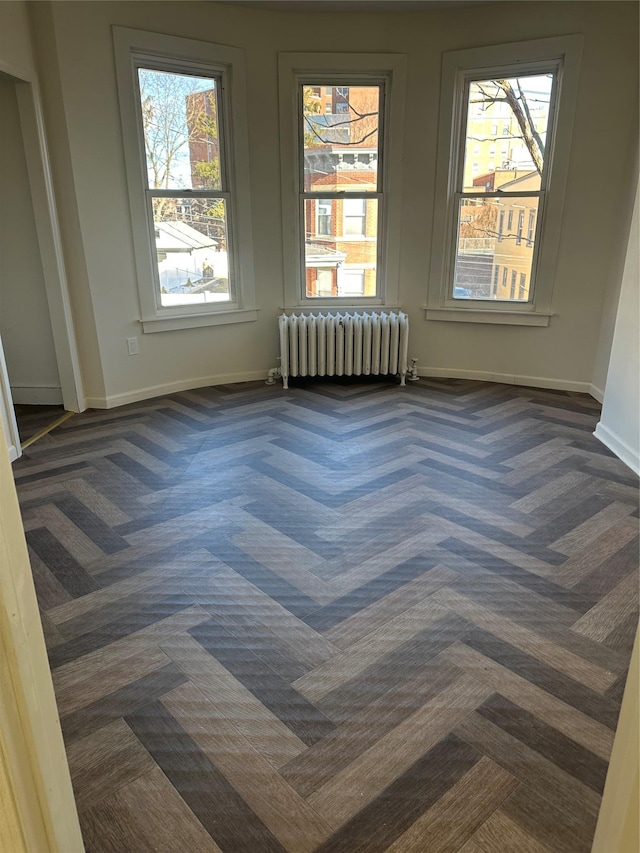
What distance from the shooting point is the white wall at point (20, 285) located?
12.5 ft

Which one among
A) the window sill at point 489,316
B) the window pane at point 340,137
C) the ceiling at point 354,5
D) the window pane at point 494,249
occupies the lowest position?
the window sill at point 489,316

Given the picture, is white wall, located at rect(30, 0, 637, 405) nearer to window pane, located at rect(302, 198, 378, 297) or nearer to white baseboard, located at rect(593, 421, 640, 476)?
window pane, located at rect(302, 198, 378, 297)

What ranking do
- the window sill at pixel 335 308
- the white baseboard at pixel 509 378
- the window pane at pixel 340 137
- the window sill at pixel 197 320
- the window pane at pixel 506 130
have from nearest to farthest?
the window pane at pixel 506 130 → the window sill at pixel 197 320 → the window pane at pixel 340 137 → the white baseboard at pixel 509 378 → the window sill at pixel 335 308

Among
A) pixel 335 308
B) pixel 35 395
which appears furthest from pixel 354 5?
pixel 35 395

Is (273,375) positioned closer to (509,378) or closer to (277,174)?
(277,174)

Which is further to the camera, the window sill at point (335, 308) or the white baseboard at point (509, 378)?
the window sill at point (335, 308)

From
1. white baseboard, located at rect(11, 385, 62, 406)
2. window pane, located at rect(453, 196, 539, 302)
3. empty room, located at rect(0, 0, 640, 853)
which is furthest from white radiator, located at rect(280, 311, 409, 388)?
white baseboard, located at rect(11, 385, 62, 406)

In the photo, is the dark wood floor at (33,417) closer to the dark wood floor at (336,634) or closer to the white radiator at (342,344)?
the dark wood floor at (336,634)

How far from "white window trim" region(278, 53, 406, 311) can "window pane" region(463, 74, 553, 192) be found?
1.87 ft

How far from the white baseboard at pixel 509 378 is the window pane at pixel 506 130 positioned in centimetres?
147

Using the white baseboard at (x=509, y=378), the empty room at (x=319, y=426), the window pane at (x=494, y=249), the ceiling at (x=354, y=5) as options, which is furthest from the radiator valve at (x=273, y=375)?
the ceiling at (x=354, y=5)

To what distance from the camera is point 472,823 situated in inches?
55.3

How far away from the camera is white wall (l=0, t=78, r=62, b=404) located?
382cm

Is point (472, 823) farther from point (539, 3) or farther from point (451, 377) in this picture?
point (539, 3)
